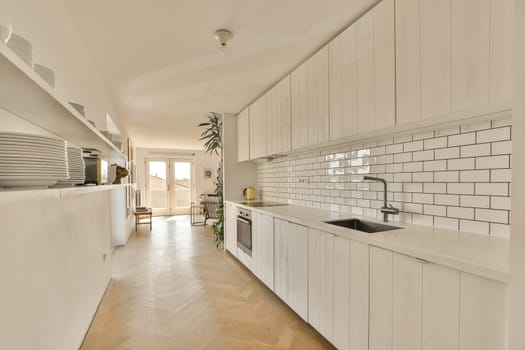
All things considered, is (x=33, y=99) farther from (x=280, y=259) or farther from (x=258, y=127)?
(x=258, y=127)

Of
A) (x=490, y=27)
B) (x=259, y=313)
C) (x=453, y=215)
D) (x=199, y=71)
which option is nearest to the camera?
(x=490, y=27)

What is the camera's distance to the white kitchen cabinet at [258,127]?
3469 millimetres

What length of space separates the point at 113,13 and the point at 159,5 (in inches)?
14.3

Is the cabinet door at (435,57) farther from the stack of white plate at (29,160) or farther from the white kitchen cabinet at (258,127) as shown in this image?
Result: the white kitchen cabinet at (258,127)

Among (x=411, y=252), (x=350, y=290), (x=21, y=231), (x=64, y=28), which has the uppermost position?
(x=64, y=28)

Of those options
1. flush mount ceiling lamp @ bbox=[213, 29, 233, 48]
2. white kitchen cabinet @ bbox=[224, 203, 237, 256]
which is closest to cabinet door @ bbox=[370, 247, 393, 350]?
flush mount ceiling lamp @ bbox=[213, 29, 233, 48]

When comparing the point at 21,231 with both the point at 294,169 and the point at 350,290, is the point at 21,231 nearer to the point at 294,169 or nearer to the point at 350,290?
the point at 350,290

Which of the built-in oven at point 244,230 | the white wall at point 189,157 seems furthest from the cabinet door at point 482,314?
the white wall at point 189,157

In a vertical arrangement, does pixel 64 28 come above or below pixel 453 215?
above

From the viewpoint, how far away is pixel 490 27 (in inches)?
46.7

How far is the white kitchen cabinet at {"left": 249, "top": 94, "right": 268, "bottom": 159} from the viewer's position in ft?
11.4

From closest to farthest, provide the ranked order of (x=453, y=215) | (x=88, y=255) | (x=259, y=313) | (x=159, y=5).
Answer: (x=453, y=215) → (x=159, y=5) → (x=88, y=255) → (x=259, y=313)

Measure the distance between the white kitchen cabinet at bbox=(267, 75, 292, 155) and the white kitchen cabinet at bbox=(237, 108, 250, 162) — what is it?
2.40 ft

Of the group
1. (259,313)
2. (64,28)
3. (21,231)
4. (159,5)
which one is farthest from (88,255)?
(159,5)
